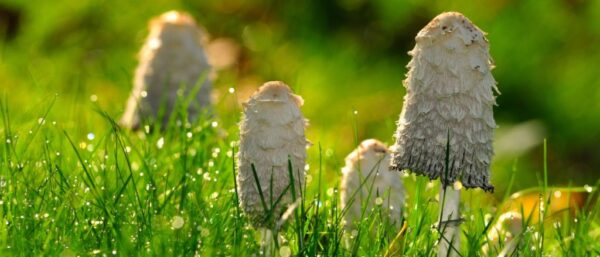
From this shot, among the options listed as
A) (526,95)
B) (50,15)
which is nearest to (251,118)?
(526,95)

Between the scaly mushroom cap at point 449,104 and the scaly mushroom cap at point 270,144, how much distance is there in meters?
0.29

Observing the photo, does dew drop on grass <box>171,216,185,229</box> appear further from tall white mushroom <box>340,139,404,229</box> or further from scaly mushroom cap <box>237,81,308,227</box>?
tall white mushroom <box>340,139,404,229</box>

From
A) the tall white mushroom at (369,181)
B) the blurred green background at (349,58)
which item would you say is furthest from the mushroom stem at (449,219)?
the blurred green background at (349,58)

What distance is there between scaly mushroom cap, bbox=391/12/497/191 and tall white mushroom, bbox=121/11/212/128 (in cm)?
237

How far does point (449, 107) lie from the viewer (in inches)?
107

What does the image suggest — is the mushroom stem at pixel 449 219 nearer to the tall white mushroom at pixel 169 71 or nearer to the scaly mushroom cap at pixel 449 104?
the scaly mushroom cap at pixel 449 104

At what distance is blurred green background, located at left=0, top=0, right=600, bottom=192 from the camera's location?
6.42 meters

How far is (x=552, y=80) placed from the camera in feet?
22.1

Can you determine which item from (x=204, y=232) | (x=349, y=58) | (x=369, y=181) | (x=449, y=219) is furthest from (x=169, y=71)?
(x=449, y=219)

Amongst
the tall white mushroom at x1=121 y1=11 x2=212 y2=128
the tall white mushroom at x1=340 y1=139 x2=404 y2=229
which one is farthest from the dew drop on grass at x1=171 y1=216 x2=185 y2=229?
the tall white mushroom at x1=121 y1=11 x2=212 y2=128

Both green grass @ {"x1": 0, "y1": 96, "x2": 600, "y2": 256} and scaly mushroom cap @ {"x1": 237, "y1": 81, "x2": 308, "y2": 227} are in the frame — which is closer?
green grass @ {"x1": 0, "y1": 96, "x2": 600, "y2": 256}

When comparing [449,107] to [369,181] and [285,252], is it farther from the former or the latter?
[369,181]

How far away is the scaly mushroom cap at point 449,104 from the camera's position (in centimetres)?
268

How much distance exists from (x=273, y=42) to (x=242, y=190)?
484cm
